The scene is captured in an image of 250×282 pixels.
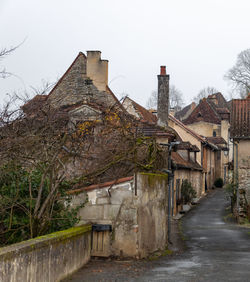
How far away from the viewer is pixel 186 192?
3478 cm

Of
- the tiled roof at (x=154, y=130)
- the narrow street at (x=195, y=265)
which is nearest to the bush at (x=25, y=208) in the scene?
the narrow street at (x=195, y=265)

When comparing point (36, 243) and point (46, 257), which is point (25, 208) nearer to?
point (46, 257)

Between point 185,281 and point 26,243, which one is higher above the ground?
point 26,243

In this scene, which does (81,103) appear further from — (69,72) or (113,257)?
(113,257)

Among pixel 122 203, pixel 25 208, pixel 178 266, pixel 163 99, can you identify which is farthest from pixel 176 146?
pixel 25 208

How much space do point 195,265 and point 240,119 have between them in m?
17.6

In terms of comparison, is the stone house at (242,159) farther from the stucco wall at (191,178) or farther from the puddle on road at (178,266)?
the puddle on road at (178,266)

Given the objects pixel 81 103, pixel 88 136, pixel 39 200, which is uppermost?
pixel 81 103

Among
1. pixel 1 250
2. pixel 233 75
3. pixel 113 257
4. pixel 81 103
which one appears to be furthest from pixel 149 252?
pixel 233 75

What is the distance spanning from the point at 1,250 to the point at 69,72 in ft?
64.8

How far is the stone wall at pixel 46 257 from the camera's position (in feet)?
22.1

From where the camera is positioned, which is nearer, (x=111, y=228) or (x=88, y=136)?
(x=111, y=228)

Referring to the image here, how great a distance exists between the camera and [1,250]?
6.71 metres

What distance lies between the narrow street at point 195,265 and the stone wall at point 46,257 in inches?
14.0
